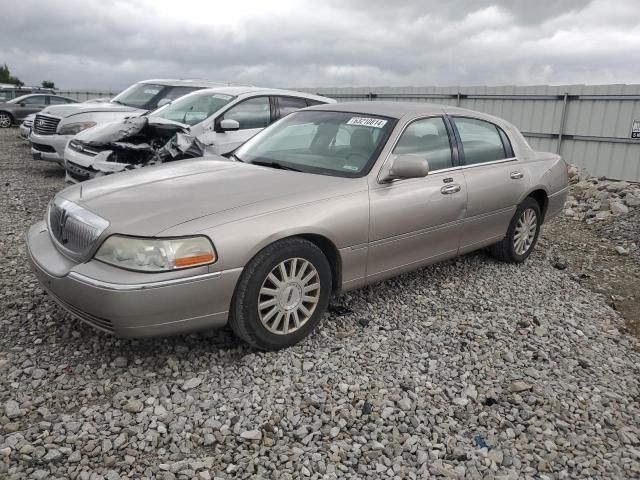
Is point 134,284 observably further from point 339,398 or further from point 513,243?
point 513,243

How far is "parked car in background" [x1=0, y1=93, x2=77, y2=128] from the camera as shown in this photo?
19.8 metres

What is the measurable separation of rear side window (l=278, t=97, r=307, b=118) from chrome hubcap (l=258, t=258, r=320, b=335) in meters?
4.90

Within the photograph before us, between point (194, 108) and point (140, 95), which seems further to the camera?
point (140, 95)

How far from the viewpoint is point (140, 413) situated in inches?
117

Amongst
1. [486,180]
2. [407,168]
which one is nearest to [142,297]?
[407,168]

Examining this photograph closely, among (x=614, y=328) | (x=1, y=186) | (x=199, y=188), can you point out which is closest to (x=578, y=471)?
(x=614, y=328)

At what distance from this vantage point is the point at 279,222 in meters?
3.38

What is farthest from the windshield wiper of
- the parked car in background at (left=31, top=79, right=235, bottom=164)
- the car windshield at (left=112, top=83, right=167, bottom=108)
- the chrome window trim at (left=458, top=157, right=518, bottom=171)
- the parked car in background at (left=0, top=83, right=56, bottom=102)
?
the parked car in background at (left=0, top=83, right=56, bottom=102)

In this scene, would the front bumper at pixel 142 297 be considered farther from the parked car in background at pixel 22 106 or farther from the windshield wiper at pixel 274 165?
the parked car in background at pixel 22 106

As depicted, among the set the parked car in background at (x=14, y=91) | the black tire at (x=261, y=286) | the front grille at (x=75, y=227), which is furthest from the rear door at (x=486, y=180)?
the parked car in background at (x=14, y=91)

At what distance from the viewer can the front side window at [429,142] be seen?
4.30 m

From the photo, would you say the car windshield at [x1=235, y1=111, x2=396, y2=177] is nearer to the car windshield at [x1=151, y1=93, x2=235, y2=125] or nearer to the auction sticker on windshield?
the auction sticker on windshield

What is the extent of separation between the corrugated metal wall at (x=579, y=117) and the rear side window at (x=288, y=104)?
21.4ft

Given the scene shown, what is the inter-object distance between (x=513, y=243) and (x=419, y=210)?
5.85ft
